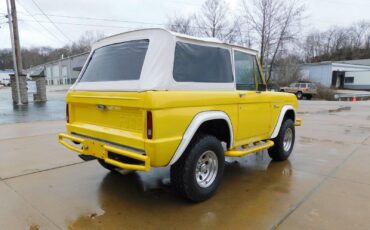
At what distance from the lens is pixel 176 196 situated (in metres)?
4.06

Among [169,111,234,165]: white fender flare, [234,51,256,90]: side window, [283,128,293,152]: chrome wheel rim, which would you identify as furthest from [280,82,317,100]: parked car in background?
[169,111,234,165]: white fender flare

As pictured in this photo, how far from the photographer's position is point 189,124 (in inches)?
139

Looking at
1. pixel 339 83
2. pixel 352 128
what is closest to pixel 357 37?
pixel 339 83

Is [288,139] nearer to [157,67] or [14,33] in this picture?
[157,67]

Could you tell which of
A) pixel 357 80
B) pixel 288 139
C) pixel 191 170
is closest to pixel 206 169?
pixel 191 170

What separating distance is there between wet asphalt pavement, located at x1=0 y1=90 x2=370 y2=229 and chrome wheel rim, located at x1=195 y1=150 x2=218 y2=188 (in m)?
0.26

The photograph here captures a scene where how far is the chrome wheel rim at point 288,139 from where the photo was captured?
19.6 feet

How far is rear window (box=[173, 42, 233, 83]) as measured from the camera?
3.72 meters

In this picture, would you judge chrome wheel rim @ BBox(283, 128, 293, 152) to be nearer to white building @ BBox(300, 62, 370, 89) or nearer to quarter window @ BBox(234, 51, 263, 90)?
quarter window @ BBox(234, 51, 263, 90)

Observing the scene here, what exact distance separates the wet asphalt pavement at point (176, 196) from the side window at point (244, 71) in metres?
1.51

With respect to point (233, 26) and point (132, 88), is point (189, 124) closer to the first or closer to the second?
point (132, 88)

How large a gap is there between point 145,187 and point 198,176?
0.94m

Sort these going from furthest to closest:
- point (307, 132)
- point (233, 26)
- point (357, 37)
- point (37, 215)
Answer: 1. point (357, 37)
2. point (233, 26)
3. point (307, 132)
4. point (37, 215)

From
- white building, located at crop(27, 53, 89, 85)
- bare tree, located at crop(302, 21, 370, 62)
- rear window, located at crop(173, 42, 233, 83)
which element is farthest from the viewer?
bare tree, located at crop(302, 21, 370, 62)
